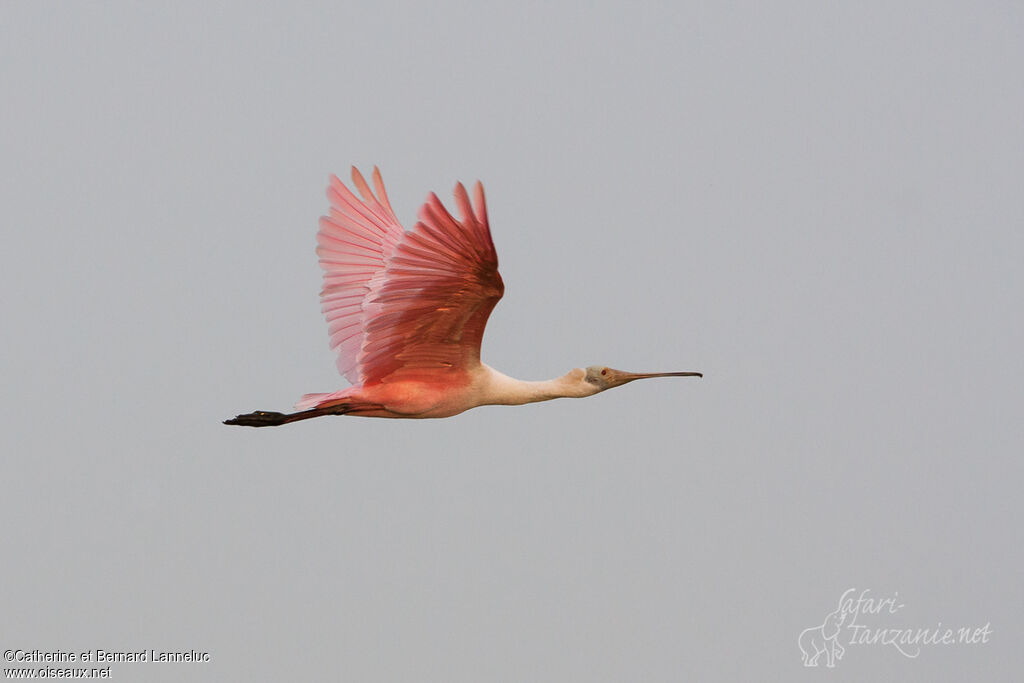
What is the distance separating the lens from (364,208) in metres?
14.2

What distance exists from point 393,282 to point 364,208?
2.33 meters

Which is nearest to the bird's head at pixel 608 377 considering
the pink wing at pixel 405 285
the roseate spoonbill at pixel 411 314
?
the roseate spoonbill at pixel 411 314

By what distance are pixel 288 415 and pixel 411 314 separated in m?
1.32

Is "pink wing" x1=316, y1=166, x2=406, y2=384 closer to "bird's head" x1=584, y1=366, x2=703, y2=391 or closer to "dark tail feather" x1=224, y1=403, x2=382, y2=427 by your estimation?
"dark tail feather" x1=224, y1=403, x2=382, y2=427

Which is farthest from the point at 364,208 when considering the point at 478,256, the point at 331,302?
the point at 478,256

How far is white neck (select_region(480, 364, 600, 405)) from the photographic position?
1316 centimetres

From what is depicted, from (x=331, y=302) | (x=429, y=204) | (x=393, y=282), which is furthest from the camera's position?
(x=331, y=302)

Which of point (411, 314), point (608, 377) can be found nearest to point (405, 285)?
point (411, 314)

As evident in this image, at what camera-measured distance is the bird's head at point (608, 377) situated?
13625mm

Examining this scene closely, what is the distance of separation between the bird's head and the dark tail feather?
5.78 ft

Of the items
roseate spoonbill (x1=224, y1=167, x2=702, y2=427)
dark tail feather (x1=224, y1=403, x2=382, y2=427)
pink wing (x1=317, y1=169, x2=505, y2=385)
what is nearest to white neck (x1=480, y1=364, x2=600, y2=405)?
roseate spoonbill (x1=224, y1=167, x2=702, y2=427)

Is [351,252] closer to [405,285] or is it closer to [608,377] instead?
[405,285]

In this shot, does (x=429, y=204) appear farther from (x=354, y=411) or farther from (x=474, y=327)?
(x=354, y=411)

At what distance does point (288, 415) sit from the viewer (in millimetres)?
12898
